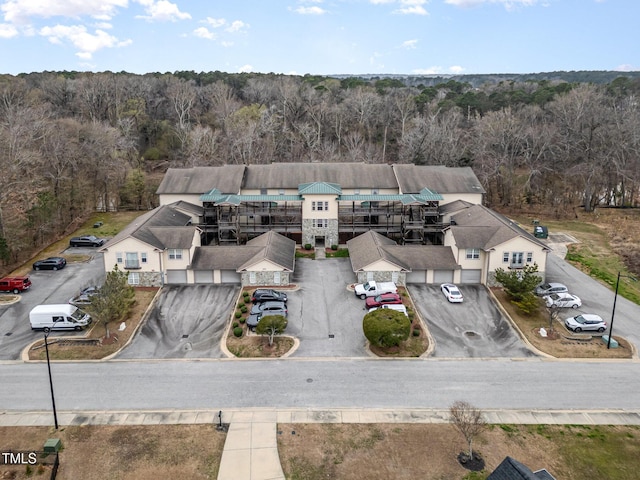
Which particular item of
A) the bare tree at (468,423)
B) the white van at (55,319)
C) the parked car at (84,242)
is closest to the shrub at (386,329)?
the bare tree at (468,423)

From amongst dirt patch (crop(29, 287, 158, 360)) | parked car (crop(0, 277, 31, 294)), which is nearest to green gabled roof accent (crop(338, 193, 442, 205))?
dirt patch (crop(29, 287, 158, 360))

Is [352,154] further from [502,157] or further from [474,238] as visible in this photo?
Answer: [474,238]

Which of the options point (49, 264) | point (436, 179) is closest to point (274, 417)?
point (49, 264)

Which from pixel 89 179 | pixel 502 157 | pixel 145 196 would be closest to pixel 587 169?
pixel 502 157

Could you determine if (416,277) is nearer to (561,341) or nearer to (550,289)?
(550,289)

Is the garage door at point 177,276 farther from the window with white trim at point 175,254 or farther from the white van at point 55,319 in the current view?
the white van at point 55,319

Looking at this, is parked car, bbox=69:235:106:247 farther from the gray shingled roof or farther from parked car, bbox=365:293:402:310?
parked car, bbox=365:293:402:310
